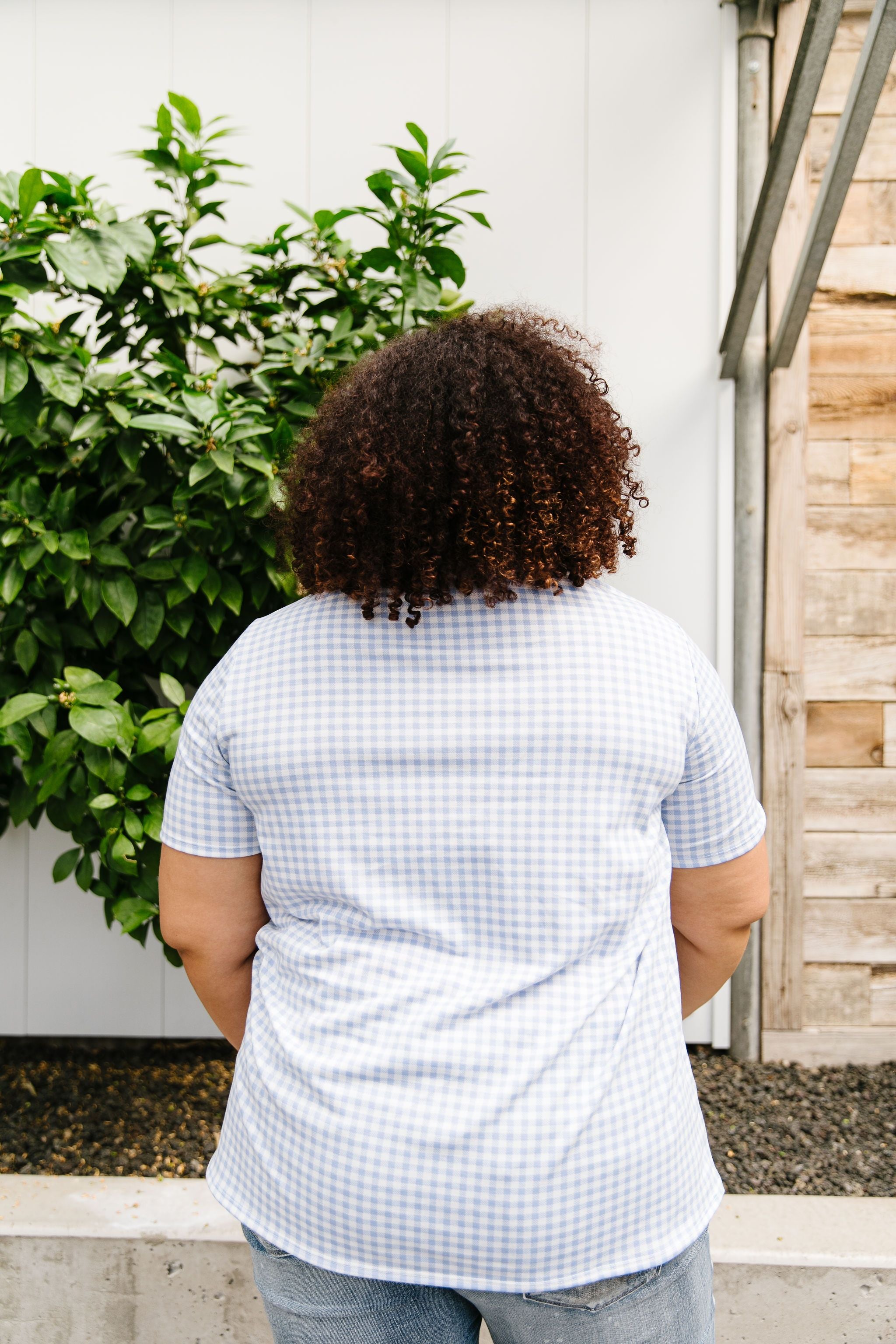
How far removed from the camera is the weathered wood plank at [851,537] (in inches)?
81.6

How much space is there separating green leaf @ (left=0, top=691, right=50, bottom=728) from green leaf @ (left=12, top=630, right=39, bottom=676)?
0.63 ft

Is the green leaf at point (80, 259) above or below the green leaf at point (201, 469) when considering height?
above

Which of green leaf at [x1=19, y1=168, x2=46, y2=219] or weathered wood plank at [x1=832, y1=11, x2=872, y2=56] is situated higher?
weathered wood plank at [x1=832, y1=11, x2=872, y2=56]

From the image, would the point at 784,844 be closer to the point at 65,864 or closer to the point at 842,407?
the point at 842,407

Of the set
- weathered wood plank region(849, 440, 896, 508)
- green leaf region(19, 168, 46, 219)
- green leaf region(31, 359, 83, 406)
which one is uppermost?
green leaf region(19, 168, 46, 219)

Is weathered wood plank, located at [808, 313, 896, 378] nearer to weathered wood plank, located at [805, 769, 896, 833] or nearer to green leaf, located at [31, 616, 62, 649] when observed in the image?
weathered wood plank, located at [805, 769, 896, 833]

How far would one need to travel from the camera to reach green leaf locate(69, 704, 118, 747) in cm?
154

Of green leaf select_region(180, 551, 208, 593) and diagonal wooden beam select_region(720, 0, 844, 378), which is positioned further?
green leaf select_region(180, 551, 208, 593)

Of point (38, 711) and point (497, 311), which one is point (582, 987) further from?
point (38, 711)

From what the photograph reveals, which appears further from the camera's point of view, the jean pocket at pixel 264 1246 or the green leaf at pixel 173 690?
the green leaf at pixel 173 690

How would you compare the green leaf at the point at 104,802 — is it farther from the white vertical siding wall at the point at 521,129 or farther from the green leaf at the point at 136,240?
the white vertical siding wall at the point at 521,129

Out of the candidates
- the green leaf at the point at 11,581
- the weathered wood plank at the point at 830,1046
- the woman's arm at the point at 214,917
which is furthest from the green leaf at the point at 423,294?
the weathered wood plank at the point at 830,1046

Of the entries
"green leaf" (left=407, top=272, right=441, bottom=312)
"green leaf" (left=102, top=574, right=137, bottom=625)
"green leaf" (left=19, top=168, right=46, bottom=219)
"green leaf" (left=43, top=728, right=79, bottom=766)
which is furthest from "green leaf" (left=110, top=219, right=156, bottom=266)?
"green leaf" (left=43, top=728, right=79, bottom=766)

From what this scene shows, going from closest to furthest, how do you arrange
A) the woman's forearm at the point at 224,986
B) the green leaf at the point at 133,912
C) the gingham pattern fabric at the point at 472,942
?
the gingham pattern fabric at the point at 472,942, the woman's forearm at the point at 224,986, the green leaf at the point at 133,912
